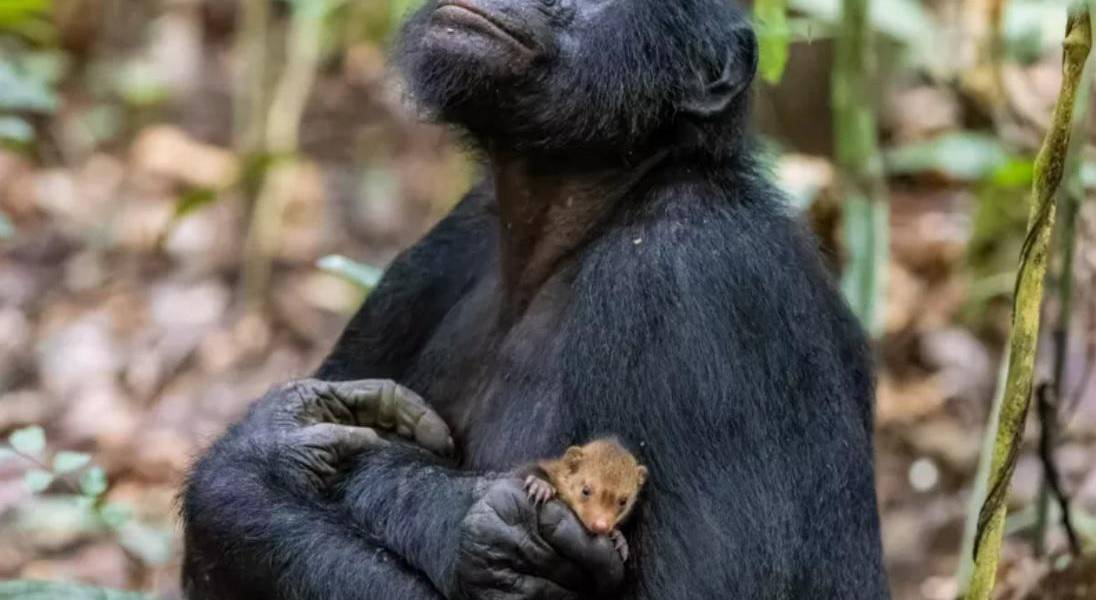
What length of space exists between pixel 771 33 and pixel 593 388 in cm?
161

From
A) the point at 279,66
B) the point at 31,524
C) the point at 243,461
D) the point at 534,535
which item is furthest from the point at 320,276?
the point at 534,535

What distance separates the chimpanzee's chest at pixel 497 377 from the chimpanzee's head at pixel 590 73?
1.66 feet

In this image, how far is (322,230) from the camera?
37.5 feet

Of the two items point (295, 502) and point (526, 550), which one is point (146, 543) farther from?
point (526, 550)

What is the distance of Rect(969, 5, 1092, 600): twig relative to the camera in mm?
4293

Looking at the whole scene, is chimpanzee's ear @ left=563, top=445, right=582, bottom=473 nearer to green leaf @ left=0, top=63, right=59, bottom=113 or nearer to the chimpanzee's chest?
the chimpanzee's chest

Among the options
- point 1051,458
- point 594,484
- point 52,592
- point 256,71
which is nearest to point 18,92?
point 52,592

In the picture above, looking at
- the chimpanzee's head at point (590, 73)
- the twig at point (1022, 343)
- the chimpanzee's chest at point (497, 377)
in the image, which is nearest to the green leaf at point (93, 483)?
the chimpanzee's chest at point (497, 377)

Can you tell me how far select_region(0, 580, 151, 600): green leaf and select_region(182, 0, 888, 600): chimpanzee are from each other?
25 centimetres

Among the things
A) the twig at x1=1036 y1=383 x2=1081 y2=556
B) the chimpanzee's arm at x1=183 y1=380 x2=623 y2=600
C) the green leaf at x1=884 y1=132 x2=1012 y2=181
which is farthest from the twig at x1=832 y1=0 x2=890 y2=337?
the chimpanzee's arm at x1=183 y1=380 x2=623 y2=600

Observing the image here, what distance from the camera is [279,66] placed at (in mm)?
12523

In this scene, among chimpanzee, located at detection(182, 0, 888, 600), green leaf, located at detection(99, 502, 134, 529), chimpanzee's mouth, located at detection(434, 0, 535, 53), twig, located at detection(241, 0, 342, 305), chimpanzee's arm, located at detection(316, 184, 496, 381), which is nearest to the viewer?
chimpanzee, located at detection(182, 0, 888, 600)

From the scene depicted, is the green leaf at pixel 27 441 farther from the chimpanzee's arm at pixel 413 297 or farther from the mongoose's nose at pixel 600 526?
the mongoose's nose at pixel 600 526

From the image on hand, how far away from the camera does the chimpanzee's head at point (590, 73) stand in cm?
507
